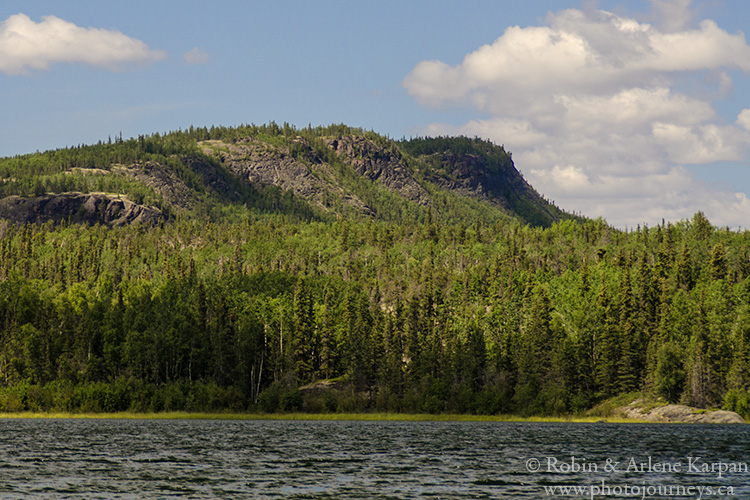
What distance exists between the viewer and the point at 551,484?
47.6 m

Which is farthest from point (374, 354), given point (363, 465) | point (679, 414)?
point (363, 465)

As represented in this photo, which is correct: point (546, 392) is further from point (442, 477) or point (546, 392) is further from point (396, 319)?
point (442, 477)

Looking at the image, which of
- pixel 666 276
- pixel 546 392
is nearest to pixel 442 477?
pixel 546 392

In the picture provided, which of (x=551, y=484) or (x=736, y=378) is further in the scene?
(x=736, y=378)

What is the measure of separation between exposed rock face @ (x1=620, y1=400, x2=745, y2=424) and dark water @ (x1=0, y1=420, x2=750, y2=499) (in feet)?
132

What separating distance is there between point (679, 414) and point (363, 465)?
96.5 metres

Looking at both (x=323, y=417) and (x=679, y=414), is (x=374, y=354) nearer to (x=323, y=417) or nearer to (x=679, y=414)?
(x=323, y=417)

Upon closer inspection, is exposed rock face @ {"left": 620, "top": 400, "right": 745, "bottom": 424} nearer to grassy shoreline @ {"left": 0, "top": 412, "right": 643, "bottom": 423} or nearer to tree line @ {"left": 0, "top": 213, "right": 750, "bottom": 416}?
grassy shoreline @ {"left": 0, "top": 412, "right": 643, "bottom": 423}

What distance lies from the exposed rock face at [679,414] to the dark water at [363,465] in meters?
40.2

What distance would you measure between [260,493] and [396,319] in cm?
13719

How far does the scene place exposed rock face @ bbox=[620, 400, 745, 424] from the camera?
130375 mm

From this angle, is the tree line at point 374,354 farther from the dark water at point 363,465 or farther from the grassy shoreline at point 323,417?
the dark water at point 363,465

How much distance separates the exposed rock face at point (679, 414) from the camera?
5133 inches

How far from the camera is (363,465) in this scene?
58.1 metres
